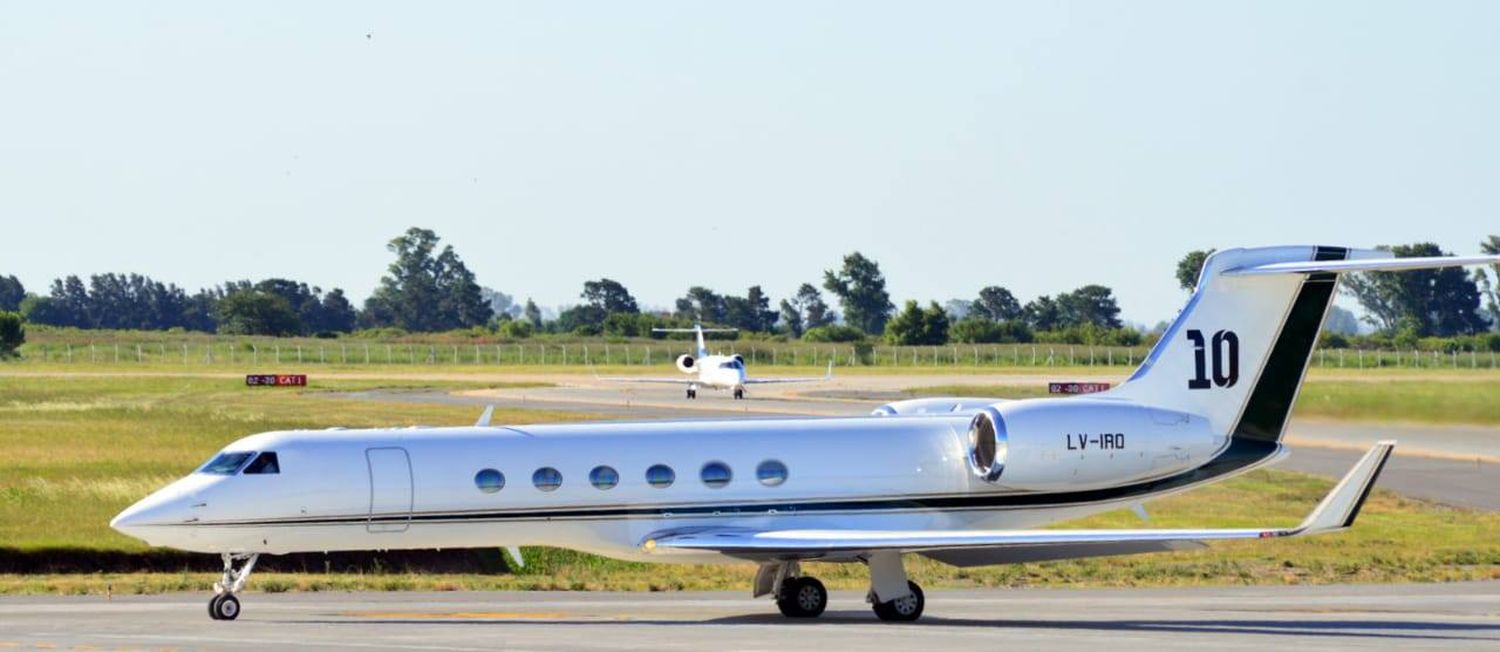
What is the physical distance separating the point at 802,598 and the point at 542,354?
119 meters

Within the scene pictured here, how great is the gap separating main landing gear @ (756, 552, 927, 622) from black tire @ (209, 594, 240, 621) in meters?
6.16

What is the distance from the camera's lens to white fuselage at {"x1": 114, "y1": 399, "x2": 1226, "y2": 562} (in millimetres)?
24453

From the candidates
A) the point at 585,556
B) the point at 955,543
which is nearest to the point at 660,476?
the point at 955,543

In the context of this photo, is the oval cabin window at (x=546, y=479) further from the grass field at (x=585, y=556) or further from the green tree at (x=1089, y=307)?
the green tree at (x=1089, y=307)

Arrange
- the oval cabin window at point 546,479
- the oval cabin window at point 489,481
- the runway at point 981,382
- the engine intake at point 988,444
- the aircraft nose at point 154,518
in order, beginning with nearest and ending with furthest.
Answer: the aircraft nose at point 154,518 < the oval cabin window at point 489,481 < the oval cabin window at point 546,479 < the engine intake at point 988,444 < the runway at point 981,382

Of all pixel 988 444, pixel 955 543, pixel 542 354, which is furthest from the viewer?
pixel 542 354

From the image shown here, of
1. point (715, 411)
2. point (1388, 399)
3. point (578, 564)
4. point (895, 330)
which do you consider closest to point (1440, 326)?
point (895, 330)

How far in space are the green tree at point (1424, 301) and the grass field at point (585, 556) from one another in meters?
110

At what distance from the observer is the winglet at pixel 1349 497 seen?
22.4 meters

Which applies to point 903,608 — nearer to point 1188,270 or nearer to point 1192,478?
point 1192,478

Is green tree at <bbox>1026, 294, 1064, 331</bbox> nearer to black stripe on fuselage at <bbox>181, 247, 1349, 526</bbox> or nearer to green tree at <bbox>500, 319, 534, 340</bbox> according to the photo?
green tree at <bbox>500, 319, 534, 340</bbox>

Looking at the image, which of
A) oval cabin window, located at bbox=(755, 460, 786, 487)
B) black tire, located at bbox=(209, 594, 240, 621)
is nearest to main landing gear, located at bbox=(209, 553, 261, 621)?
black tire, located at bbox=(209, 594, 240, 621)

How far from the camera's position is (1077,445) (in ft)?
85.4

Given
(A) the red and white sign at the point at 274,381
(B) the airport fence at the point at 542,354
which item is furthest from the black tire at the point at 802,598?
(B) the airport fence at the point at 542,354
